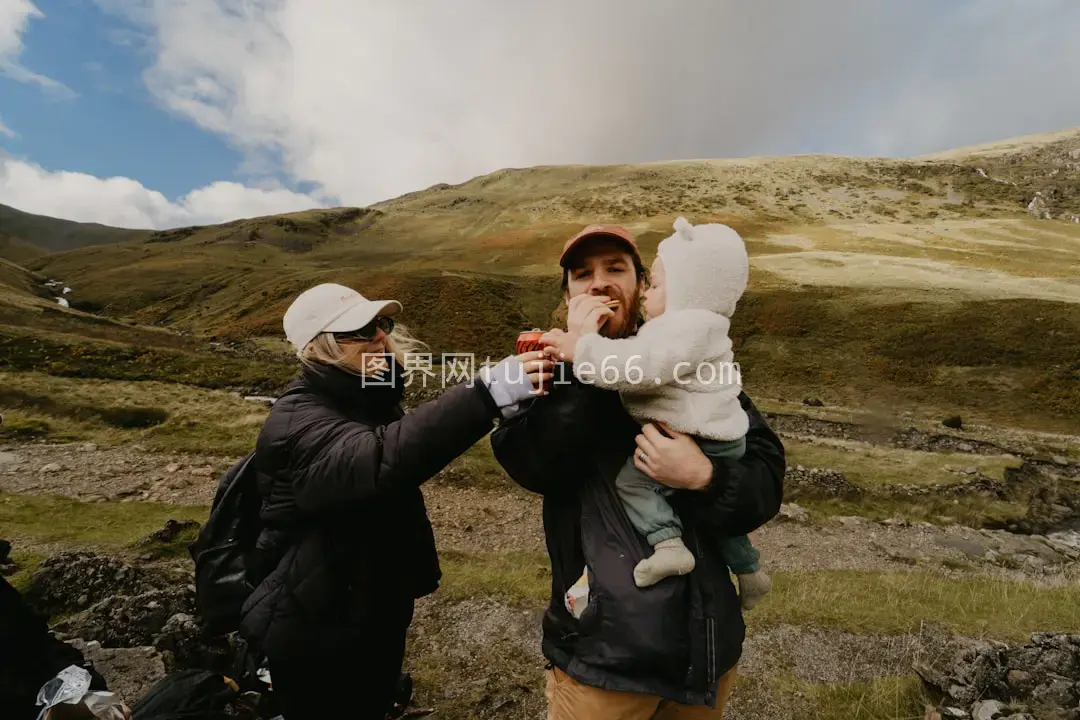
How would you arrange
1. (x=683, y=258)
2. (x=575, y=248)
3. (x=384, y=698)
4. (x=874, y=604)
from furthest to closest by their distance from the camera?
(x=874, y=604), (x=384, y=698), (x=575, y=248), (x=683, y=258)

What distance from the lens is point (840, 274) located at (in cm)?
5697

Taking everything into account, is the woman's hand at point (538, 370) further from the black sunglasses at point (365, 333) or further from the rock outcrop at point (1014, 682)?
the rock outcrop at point (1014, 682)

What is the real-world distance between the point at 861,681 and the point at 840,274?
59.8 meters

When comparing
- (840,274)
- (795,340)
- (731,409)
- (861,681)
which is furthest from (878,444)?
(840,274)

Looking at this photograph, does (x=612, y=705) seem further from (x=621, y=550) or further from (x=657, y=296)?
(x=657, y=296)

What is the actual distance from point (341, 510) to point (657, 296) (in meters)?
2.23

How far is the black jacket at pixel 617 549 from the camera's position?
2.52m

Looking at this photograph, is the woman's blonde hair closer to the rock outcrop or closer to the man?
the man

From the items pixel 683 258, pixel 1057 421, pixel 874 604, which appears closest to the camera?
pixel 683 258

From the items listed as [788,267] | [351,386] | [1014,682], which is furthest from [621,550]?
[788,267]

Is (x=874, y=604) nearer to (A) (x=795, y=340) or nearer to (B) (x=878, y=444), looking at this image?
(B) (x=878, y=444)

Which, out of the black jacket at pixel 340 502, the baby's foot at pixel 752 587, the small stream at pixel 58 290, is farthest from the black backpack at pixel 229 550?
the small stream at pixel 58 290

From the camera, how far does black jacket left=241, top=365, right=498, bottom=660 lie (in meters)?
2.65

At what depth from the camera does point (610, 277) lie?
11.0 feet
